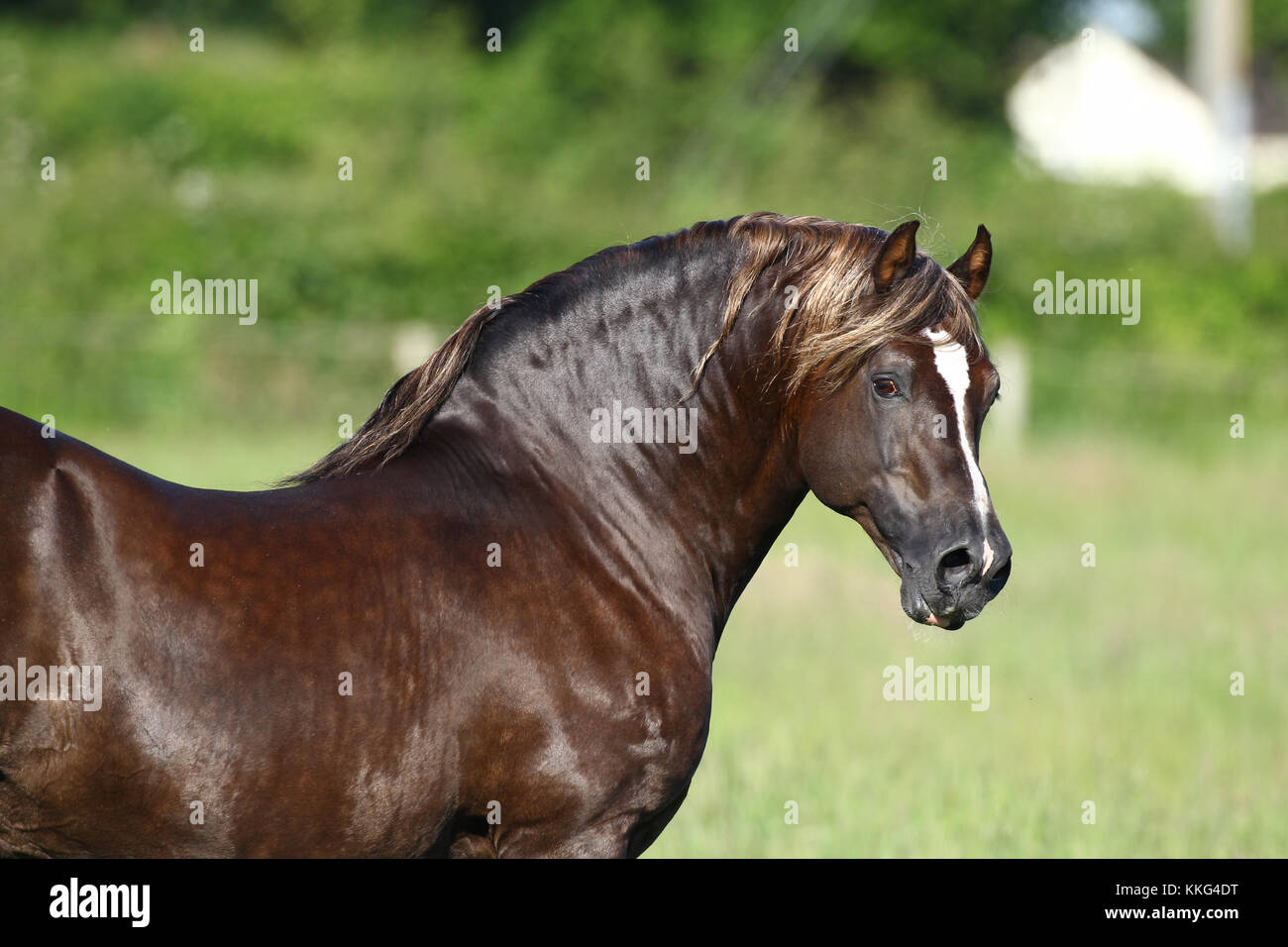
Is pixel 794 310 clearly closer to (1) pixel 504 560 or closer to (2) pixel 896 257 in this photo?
(2) pixel 896 257

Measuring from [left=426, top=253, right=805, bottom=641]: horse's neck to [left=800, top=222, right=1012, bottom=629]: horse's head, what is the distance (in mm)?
228

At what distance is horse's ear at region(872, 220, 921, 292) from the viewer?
3.16m

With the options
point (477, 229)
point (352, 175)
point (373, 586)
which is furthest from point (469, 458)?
point (352, 175)

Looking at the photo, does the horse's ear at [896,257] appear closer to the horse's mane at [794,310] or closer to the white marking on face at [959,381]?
the horse's mane at [794,310]

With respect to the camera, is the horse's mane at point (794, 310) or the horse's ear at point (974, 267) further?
the horse's ear at point (974, 267)

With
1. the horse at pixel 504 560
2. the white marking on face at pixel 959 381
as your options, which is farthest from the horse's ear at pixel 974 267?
the white marking on face at pixel 959 381

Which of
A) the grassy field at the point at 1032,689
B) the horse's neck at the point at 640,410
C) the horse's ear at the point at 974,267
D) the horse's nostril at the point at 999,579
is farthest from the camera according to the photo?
the grassy field at the point at 1032,689

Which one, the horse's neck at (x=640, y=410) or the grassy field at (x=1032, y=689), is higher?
the horse's neck at (x=640, y=410)

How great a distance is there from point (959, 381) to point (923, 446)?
0.17 meters

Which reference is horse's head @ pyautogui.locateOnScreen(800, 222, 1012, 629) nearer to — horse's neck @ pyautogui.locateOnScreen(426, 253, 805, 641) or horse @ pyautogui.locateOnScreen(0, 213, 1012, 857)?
horse @ pyautogui.locateOnScreen(0, 213, 1012, 857)

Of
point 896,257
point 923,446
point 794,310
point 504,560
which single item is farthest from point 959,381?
point 504,560

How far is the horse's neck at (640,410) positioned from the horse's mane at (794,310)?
0.05 m

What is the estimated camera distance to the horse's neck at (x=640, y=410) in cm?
335

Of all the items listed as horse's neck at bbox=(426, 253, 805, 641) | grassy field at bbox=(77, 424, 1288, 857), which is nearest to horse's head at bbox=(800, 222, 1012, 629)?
horse's neck at bbox=(426, 253, 805, 641)
